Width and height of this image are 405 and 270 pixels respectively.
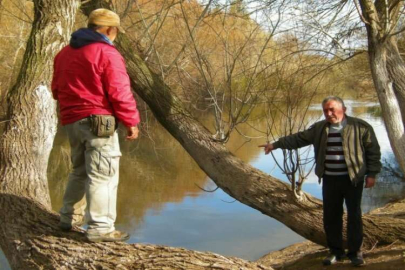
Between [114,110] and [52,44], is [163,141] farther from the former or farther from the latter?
[114,110]

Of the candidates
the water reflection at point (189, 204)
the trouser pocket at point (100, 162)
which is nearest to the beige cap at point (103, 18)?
the trouser pocket at point (100, 162)

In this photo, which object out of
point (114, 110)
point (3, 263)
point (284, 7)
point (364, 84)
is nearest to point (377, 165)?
point (114, 110)

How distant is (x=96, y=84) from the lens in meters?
3.12

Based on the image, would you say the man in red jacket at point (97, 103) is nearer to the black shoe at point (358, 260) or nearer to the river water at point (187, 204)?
the black shoe at point (358, 260)

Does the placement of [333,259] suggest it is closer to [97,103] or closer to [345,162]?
[345,162]

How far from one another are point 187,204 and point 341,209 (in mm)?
6014

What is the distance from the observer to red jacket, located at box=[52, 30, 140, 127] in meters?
3.10

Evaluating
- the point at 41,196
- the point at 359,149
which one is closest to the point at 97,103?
the point at 41,196

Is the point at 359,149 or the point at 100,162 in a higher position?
the point at 359,149

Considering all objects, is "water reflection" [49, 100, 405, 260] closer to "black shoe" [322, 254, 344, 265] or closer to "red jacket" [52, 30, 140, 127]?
"black shoe" [322, 254, 344, 265]

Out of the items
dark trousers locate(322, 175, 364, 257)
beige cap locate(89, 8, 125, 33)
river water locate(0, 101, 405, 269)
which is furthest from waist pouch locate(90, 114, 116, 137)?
river water locate(0, 101, 405, 269)

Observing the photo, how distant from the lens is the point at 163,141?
17.3m

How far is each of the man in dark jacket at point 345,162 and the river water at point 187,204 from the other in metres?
2.13

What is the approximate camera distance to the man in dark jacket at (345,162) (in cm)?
426
